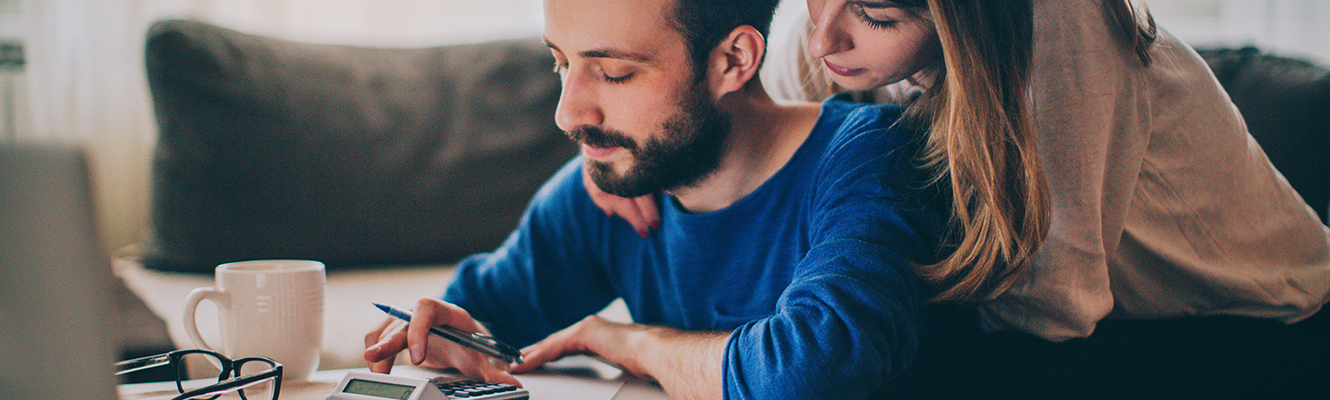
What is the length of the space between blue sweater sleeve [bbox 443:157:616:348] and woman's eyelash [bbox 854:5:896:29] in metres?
0.46

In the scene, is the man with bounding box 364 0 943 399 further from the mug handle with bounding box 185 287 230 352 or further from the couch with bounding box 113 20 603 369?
the couch with bounding box 113 20 603 369

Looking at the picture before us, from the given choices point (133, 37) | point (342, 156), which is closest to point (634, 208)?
point (342, 156)

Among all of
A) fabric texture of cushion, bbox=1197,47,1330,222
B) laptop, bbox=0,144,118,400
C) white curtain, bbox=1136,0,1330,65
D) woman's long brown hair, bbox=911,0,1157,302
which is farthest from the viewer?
white curtain, bbox=1136,0,1330,65

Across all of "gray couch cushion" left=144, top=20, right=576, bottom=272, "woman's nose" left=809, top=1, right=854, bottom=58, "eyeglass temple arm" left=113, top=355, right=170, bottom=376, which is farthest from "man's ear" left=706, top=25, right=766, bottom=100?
"gray couch cushion" left=144, top=20, right=576, bottom=272

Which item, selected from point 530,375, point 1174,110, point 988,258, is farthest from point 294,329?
point 1174,110

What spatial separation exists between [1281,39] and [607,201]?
2.57 metres

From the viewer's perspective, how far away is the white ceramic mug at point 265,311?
72cm

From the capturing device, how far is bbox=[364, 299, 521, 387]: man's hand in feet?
2.60

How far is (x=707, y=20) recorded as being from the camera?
920mm

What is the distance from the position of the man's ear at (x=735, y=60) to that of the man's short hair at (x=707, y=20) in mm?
11

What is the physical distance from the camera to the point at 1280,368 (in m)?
0.76

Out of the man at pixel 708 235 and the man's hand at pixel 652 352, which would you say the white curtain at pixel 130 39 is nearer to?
the man at pixel 708 235

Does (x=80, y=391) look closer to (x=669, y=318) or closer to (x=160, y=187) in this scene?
(x=669, y=318)

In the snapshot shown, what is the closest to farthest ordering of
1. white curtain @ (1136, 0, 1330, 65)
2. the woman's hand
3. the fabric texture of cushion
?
the woman's hand → the fabric texture of cushion → white curtain @ (1136, 0, 1330, 65)
